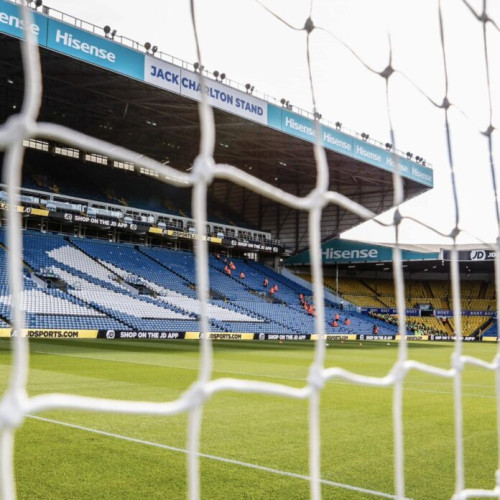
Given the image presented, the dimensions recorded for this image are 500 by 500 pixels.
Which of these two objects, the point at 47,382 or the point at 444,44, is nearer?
the point at 444,44

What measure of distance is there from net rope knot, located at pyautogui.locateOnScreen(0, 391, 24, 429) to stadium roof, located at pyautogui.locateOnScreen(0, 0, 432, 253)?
15.6m

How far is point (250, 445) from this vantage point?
4668 millimetres

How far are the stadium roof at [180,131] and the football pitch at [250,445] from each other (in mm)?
12120

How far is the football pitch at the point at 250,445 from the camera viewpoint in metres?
3.60

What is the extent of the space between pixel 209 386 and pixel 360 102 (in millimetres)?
2872

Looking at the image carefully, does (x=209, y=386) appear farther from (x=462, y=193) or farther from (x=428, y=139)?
(x=462, y=193)

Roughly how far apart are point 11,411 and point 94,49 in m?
16.2

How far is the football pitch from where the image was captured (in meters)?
3.60

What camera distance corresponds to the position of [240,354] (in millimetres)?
14609

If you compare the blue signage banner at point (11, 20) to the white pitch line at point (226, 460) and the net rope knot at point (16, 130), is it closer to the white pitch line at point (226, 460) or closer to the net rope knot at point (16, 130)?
the white pitch line at point (226, 460)

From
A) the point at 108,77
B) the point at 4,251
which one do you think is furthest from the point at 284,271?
the point at 108,77

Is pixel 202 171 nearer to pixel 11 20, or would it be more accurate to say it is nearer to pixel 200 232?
pixel 200 232

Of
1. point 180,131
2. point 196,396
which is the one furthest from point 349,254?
point 196,396

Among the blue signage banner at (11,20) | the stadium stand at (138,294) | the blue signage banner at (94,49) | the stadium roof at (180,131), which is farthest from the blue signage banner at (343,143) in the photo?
the blue signage banner at (11,20)
